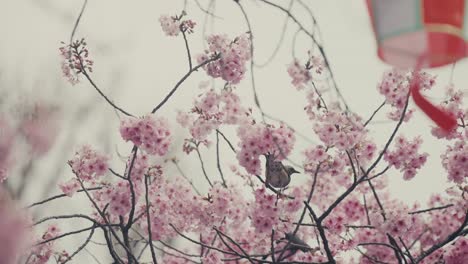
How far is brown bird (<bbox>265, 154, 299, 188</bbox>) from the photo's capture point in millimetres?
3078

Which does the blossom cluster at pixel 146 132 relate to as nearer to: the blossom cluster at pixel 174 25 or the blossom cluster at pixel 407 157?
the blossom cluster at pixel 174 25

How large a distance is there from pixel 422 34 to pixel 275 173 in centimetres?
202

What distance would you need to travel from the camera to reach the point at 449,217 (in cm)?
337

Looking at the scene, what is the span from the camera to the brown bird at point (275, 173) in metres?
3.08

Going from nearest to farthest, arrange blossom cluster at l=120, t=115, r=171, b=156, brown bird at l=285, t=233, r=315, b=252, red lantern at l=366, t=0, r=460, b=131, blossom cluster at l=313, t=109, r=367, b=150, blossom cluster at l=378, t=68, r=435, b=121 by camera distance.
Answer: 1. red lantern at l=366, t=0, r=460, b=131
2. blossom cluster at l=120, t=115, r=171, b=156
3. brown bird at l=285, t=233, r=315, b=252
4. blossom cluster at l=313, t=109, r=367, b=150
5. blossom cluster at l=378, t=68, r=435, b=121

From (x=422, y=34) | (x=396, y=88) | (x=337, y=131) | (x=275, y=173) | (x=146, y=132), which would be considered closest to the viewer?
(x=422, y=34)

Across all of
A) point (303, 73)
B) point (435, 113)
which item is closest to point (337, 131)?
point (303, 73)

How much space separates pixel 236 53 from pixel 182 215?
38.5 inches

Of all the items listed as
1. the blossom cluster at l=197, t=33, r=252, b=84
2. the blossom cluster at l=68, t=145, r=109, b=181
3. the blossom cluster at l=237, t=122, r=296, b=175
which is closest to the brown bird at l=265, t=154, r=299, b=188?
the blossom cluster at l=237, t=122, r=296, b=175

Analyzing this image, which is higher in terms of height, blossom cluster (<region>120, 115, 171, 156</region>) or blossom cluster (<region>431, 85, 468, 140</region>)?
blossom cluster (<region>431, 85, 468, 140</region>)

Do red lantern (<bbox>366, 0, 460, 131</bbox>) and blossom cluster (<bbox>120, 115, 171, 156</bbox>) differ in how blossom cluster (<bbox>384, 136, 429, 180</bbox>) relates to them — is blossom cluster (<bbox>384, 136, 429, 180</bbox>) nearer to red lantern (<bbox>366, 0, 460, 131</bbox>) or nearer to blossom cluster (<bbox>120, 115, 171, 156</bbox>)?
blossom cluster (<bbox>120, 115, 171, 156</bbox>)

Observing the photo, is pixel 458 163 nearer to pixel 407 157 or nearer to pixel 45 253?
pixel 407 157

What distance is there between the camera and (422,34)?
43.3 inches

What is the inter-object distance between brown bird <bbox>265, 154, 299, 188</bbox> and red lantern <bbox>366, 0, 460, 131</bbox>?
1959 millimetres
